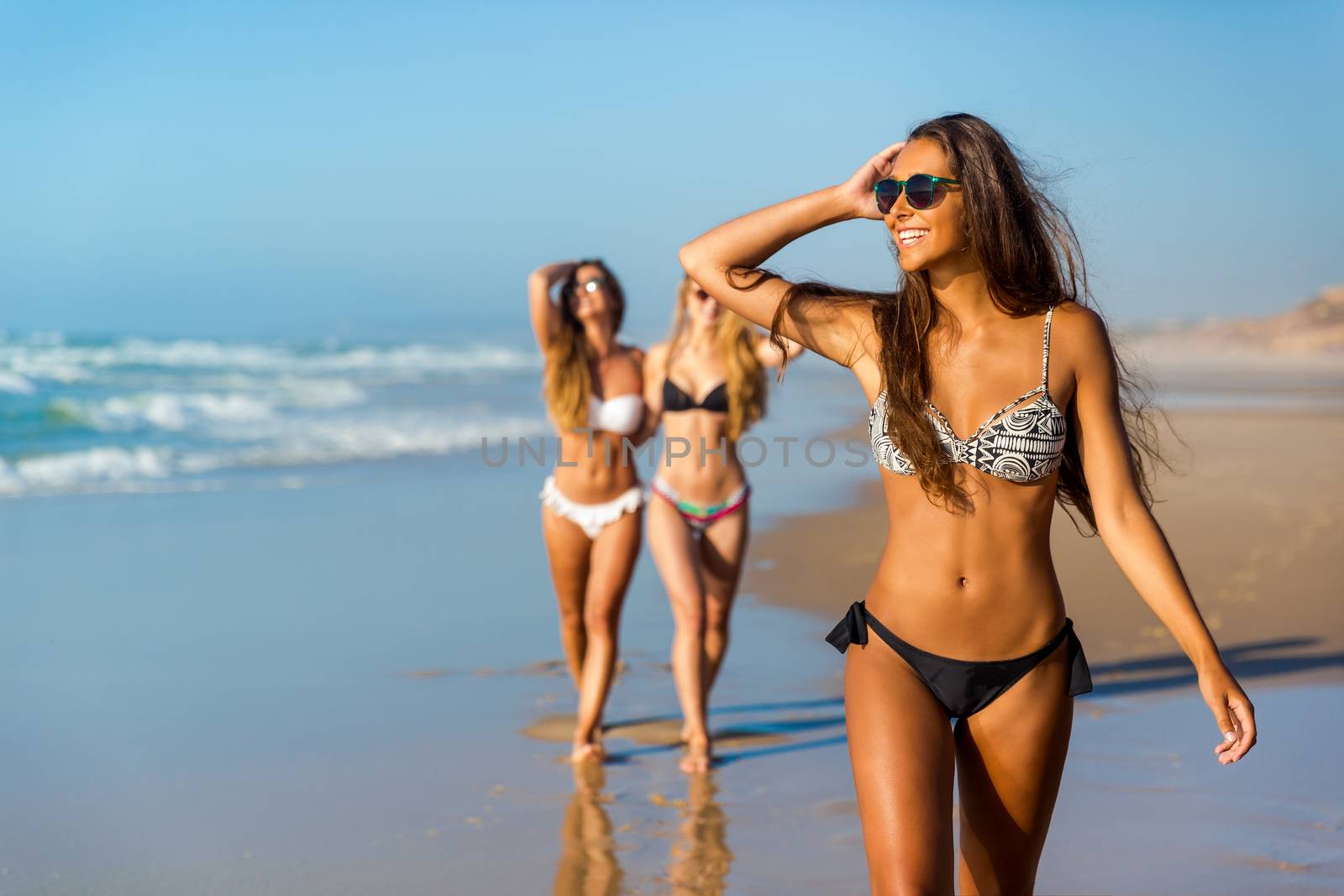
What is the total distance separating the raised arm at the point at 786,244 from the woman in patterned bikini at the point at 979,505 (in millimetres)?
25

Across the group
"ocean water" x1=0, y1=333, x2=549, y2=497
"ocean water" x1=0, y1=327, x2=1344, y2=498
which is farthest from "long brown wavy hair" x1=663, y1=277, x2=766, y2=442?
"ocean water" x1=0, y1=333, x2=549, y2=497

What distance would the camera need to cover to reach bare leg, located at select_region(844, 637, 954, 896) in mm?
2607

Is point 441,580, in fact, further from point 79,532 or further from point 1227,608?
point 1227,608

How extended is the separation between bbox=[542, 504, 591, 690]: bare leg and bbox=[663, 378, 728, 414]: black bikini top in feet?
2.46

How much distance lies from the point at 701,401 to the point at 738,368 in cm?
23

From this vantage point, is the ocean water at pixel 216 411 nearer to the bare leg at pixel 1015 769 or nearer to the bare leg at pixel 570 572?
the bare leg at pixel 570 572

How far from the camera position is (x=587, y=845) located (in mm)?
4637

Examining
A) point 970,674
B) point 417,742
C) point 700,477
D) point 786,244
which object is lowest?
point 417,742

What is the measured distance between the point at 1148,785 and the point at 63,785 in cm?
400

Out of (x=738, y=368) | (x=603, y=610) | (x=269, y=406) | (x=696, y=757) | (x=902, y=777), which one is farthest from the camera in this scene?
(x=269, y=406)

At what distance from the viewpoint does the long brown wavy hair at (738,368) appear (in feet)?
20.3

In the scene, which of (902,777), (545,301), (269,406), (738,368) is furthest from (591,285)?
(269,406)

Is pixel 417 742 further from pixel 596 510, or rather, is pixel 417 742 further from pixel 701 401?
pixel 701 401

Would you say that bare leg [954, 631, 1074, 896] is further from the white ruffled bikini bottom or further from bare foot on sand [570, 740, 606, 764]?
the white ruffled bikini bottom
